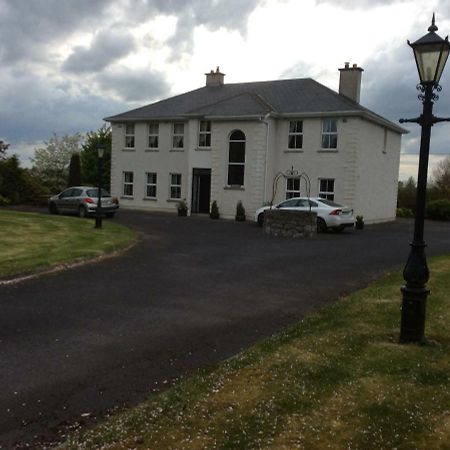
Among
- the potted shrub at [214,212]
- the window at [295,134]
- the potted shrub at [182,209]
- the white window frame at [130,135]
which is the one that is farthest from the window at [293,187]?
the white window frame at [130,135]

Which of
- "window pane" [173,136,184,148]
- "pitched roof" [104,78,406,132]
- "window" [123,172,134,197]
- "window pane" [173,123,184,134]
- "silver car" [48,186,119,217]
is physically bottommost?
"silver car" [48,186,119,217]

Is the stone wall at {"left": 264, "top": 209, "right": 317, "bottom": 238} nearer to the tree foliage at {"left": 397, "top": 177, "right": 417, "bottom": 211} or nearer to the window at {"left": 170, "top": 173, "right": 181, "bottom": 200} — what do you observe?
the window at {"left": 170, "top": 173, "right": 181, "bottom": 200}

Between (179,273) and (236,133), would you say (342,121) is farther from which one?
(179,273)

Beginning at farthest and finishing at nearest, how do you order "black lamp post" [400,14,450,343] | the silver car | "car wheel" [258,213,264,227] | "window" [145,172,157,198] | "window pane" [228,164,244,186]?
Result: "window" [145,172,157,198], "window pane" [228,164,244,186], the silver car, "car wheel" [258,213,264,227], "black lamp post" [400,14,450,343]

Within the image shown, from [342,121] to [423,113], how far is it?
21.9m

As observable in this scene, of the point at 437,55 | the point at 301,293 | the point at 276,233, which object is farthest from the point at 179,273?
the point at 276,233

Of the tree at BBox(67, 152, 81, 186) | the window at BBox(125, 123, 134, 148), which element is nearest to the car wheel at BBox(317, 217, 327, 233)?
the window at BBox(125, 123, 134, 148)

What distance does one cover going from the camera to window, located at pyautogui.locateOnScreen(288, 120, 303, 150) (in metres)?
29.0

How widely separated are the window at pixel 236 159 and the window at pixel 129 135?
8514mm

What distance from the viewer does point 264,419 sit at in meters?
4.18

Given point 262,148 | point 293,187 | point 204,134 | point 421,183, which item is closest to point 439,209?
point 293,187

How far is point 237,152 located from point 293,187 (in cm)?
376

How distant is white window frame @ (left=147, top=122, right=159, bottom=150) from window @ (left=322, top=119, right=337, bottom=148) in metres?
11.2

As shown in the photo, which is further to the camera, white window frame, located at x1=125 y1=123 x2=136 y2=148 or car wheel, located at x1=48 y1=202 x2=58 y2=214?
white window frame, located at x1=125 y1=123 x2=136 y2=148
